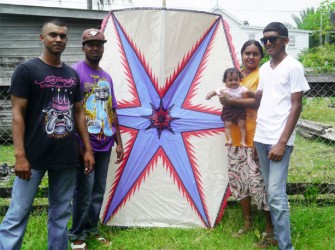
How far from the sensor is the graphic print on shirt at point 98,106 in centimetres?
325

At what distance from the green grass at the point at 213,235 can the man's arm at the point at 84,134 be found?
32.6 inches

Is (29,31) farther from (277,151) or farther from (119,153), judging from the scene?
(277,151)

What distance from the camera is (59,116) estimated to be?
2.76 m

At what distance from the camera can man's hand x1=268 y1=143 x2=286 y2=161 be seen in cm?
293

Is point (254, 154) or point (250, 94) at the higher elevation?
point (250, 94)

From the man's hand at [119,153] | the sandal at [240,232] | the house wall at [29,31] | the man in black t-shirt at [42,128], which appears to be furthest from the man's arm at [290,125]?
the house wall at [29,31]

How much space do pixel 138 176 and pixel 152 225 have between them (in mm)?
489

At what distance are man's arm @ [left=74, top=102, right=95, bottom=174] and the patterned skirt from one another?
1.26 meters

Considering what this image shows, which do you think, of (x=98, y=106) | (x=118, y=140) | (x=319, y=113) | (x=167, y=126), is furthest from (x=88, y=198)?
(x=319, y=113)

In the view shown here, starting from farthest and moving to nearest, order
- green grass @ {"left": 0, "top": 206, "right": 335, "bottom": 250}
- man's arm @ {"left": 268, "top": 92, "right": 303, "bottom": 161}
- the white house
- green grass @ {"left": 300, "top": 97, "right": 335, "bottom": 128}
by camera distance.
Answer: the white house < green grass @ {"left": 300, "top": 97, "right": 335, "bottom": 128} < green grass @ {"left": 0, "top": 206, "right": 335, "bottom": 250} < man's arm @ {"left": 268, "top": 92, "right": 303, "bottom": 161}

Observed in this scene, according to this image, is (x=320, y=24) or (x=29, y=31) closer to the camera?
(x=29, y=31)

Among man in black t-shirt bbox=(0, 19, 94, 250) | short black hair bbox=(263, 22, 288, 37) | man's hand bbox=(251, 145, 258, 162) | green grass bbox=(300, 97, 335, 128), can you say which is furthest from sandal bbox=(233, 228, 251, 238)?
green grass bbox=(300, 97, 335, 128)

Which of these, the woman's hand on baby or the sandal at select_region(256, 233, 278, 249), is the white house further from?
the sandal at select_region(256, 233, 278, 249)

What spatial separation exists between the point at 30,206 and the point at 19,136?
513 millimetres
